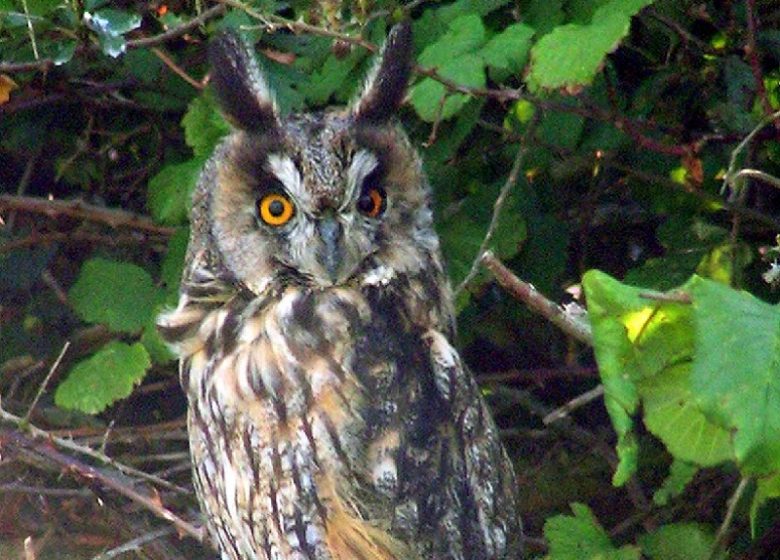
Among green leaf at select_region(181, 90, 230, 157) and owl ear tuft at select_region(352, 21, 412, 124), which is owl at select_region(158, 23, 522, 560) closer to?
owl ear tuft at select_region(352, 21, 412, 124)

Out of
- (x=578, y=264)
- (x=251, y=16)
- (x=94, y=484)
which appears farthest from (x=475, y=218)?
(x=94, y=484)

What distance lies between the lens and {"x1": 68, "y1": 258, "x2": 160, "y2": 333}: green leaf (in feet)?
7.85

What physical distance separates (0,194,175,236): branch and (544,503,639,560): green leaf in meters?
0.90

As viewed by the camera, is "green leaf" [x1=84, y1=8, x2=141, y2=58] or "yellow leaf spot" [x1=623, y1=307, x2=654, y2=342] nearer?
"yellow leaf spot" [x1=623, y1=307, x2=654, y2=342]

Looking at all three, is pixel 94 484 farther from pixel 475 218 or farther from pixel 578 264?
pixel 578 264

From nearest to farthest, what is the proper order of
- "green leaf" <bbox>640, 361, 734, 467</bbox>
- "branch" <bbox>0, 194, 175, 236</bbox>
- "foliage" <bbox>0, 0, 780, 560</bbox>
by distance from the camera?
"green leaf" <bbox>640, 361, 734, 467</bbox>, "foliage" <bbox>0, 0, 780, 560</bbox>, "branch" <bbox>0, 194, 175, 236</bbox>

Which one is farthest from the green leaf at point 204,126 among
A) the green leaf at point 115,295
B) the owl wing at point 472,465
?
the owl wing at point 472,465

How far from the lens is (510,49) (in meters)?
2.09

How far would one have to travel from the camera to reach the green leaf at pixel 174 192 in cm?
231

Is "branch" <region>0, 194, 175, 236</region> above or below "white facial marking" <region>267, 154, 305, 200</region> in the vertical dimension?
below

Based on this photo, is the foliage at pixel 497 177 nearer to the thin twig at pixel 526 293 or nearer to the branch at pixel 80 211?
the branch at pixel 80 211

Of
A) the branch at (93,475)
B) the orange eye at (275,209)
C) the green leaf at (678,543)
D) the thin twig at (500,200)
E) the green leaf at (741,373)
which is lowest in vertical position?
the branch at (93,475)

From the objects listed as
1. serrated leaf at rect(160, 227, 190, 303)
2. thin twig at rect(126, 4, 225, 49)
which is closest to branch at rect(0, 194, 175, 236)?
serrated leaf at rect(160, 227, 190, 303)

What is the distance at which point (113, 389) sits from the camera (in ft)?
7.63
